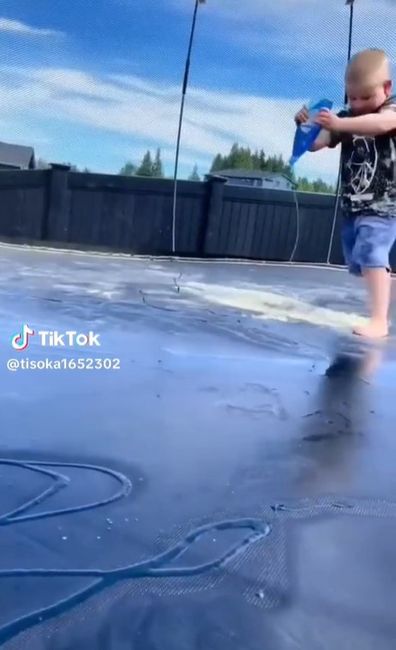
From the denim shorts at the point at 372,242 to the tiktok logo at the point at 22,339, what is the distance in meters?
0.77

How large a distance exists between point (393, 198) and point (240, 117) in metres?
2.66

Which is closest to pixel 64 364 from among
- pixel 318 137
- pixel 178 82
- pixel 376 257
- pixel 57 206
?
pixel 376 257

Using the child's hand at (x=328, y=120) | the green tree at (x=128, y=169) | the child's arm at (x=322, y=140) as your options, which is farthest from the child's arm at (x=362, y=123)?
the green tree at (x=128, y=169)

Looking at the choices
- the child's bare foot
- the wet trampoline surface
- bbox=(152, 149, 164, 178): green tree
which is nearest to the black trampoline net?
bbox=(152, 149, 164, 178): green tree

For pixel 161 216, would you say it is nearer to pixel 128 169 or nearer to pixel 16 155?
pixel 128 169

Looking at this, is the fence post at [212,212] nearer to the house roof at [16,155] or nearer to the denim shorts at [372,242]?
the house roof at [16,155]

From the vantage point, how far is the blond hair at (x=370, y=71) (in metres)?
1.58

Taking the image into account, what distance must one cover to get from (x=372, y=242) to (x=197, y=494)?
113 centimetres

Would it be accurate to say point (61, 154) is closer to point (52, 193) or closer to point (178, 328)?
point (52, 193)

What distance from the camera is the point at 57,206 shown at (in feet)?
13.0

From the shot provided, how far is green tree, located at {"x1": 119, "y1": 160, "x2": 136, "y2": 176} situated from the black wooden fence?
0.03 metres

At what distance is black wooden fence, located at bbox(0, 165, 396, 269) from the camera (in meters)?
3.97

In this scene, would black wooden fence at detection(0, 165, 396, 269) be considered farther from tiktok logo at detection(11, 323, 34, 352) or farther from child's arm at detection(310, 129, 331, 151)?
tiktok logo at detection(11, 323, 34, 352)

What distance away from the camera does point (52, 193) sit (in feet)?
13.0
